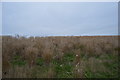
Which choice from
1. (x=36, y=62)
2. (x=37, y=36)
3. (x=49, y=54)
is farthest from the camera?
(x=37, y=36)

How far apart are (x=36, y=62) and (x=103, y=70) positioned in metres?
2.00

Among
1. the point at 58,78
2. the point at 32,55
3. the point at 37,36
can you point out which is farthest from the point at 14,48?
the point at 37,36

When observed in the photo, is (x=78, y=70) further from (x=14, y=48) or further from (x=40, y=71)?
(x=14, y=48)

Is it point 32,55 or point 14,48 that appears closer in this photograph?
point 32,55

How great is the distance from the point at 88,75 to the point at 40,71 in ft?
4.11

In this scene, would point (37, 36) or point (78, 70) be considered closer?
point (78, 70)

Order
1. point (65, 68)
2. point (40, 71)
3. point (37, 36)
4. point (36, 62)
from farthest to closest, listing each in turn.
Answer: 1. point (37, 36)
2. point (36, 62)
3. point (65, 68)
4. point (40, 71)

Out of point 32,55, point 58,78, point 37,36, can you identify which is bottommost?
point 58,78

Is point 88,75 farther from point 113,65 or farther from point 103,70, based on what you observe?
point 113,65

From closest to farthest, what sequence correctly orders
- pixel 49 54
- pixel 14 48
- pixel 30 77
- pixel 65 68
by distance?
pixel 30 77
pixel 65 68
pixel 49 54
pixel 14 48

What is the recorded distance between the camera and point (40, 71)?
139 inches

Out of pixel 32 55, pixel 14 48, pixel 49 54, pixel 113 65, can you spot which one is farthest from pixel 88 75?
pixel 14 48

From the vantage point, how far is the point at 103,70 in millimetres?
3732

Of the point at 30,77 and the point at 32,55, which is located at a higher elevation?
the point at 32,55
